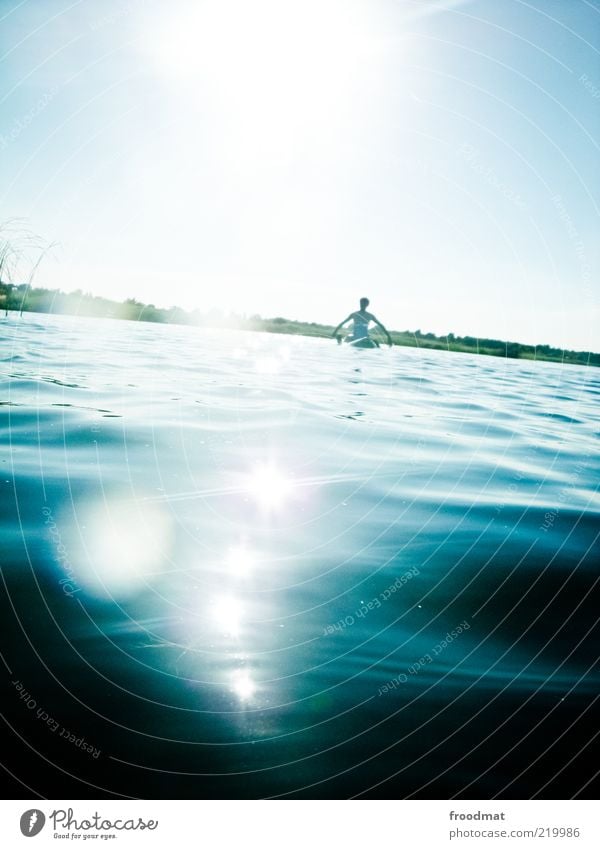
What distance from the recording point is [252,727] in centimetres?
193

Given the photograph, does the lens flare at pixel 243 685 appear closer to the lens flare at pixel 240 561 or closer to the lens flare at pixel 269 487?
the lens flare at pixel 240 561

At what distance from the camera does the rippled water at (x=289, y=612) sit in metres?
1.91

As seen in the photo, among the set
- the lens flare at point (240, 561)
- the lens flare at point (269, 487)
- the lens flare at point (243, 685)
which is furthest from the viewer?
the lens flare at point (269, 487)

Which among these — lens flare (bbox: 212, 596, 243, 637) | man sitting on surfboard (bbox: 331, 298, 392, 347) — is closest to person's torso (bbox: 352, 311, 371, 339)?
man sitting on surfboard (bbox: 331, 298, 392, 347)

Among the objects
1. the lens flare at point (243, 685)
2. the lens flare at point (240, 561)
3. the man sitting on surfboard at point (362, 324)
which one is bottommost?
the lens flare at point (243, 685)

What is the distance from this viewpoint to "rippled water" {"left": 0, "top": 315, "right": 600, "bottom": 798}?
1.91m

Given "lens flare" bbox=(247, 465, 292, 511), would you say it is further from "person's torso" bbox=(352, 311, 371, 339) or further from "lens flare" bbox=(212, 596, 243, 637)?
"person's torso" bbox=(352, 311, 371, 339)

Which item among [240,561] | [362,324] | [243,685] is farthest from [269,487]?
[362,324]

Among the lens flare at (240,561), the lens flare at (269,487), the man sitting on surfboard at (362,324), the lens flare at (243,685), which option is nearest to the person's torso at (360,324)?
the man sitting on surfboard at (362,324)

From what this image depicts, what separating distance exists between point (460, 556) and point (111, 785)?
83.3 inches

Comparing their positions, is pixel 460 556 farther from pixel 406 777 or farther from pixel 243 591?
pixel 406 777

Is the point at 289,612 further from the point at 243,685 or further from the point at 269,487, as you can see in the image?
the point at 269,487
